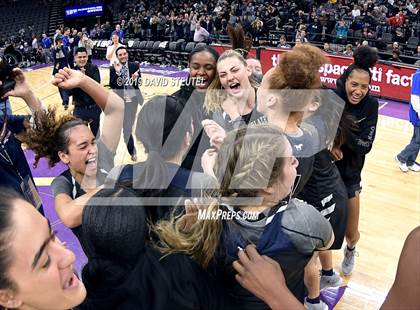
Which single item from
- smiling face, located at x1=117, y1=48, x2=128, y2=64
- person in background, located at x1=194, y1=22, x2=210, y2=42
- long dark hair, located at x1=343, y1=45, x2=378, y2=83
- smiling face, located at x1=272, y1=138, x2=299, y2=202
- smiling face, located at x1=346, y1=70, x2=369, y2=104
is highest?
long dark hair, located at x1=343, y1=45, x2=378, y2=83

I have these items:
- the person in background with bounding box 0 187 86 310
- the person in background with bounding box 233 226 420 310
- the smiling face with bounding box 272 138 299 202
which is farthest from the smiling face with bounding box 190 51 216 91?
the person in background with bounding box 0 187 86 310

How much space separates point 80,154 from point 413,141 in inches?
199

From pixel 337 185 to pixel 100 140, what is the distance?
1669 millimetres

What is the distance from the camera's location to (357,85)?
333 centimetres

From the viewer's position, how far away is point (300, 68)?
9.29ft

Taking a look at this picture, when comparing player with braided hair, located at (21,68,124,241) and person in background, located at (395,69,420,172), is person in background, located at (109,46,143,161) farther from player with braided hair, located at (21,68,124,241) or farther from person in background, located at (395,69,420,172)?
person in background, located at (395,69,420,172)

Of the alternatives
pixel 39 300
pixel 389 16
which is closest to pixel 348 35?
pixel 389 16

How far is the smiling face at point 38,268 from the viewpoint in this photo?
1.42 meters

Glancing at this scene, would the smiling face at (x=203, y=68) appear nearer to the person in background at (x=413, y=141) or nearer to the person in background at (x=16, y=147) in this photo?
the person in background at (x=16, y=147)

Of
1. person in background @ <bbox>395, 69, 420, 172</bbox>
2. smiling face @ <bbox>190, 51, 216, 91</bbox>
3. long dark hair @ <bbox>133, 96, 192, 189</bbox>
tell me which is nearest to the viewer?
long dark hair @ <bbox>133, 96, 192, 189</bbox>

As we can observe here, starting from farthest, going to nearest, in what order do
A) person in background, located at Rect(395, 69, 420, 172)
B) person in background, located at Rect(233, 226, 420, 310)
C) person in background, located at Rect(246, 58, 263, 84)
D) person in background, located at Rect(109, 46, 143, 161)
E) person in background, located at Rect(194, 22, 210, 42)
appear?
person in background, located at Rect(194, 22, 210, 42) → person in background, located at Rect(109, 46, 143, 161) → person in background, located at Rect(395, 69, 420, 172) → person in background, located at Rect(246, 58, 263, 84) → person in background, located at Rect(233, 226, 420, 310)

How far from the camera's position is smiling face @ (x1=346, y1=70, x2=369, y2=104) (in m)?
3.31

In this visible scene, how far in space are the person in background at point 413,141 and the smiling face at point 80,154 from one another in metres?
4.45

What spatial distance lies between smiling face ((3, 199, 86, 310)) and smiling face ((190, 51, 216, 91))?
97.9 inches
